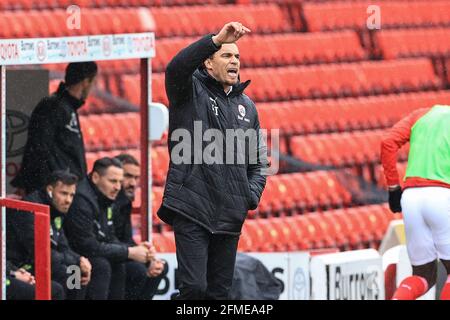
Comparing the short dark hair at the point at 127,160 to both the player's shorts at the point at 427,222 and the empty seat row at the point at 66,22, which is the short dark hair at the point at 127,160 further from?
the empty seat row at the point at 66,22

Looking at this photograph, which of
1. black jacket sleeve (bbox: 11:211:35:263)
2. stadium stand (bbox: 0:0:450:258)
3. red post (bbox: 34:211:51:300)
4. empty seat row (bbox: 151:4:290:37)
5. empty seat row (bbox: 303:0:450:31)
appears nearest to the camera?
red post (bbox: 34:211:51:300)

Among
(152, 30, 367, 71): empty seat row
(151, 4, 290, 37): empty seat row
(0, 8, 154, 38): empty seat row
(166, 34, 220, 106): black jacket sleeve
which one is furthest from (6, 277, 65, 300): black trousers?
(151, 4, 290, 37): empty seat row

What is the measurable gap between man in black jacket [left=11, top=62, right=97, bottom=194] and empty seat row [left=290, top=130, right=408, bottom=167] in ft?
18.8

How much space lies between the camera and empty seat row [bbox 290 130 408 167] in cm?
1352

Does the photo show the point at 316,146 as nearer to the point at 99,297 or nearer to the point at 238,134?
the point at 99,297

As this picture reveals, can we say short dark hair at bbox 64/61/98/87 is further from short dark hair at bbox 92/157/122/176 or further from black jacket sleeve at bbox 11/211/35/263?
black jacket sleeve at bbox 11/211/35/263

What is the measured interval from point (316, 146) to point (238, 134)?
8.44 meters

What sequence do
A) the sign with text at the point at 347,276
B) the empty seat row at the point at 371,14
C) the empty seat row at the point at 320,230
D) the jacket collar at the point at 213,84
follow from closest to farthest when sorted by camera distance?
1. the jacket collar at the point at 213,84
2. the sign with text at the point at 347,276
3. the empty seat row at the point at 320,230
4. the empty seat row at the point at 371,14

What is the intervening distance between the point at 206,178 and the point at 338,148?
348 inches

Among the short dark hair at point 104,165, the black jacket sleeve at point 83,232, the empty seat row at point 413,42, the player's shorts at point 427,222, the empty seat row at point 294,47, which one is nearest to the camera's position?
the player's shorts at point 427,222

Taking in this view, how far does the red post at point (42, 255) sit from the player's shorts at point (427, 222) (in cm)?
208

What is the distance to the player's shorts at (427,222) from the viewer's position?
281 inches

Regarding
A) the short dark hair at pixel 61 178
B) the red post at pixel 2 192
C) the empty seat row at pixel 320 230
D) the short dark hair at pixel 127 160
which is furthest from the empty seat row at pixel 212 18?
the red post at pixel 2 192

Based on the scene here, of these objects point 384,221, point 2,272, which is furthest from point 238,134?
point 384,221
